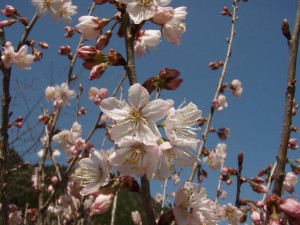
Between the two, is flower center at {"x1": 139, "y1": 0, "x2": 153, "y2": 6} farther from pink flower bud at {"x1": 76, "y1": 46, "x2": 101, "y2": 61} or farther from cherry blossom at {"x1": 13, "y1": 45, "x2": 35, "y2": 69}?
cherry blossom at {"x1": 13, "y1": 45, "x2": 35, "y2": 69}

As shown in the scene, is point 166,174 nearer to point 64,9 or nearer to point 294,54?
point 294,54

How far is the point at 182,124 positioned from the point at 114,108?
0.31 meters

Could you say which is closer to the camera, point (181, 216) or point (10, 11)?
point (181, 216)

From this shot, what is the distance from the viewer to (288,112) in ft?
4.30

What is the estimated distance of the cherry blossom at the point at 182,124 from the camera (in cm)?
138

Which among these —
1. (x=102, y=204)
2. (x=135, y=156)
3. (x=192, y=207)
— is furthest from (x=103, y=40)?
(x=192, y=207)

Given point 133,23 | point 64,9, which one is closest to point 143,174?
point 133,23

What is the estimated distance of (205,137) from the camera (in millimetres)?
4035

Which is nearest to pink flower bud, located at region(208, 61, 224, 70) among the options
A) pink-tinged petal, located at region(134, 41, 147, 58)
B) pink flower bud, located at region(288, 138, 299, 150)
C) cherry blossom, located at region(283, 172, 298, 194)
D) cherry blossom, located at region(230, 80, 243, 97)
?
cherry blossom, located at region(230, 80, 243, 97)

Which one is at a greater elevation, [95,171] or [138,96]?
[138,96]

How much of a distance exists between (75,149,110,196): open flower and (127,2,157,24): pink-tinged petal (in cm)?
59

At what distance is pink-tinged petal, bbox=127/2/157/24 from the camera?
1.48 metres

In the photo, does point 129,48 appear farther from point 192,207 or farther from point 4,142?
point 4,142

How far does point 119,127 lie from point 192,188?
394mm
